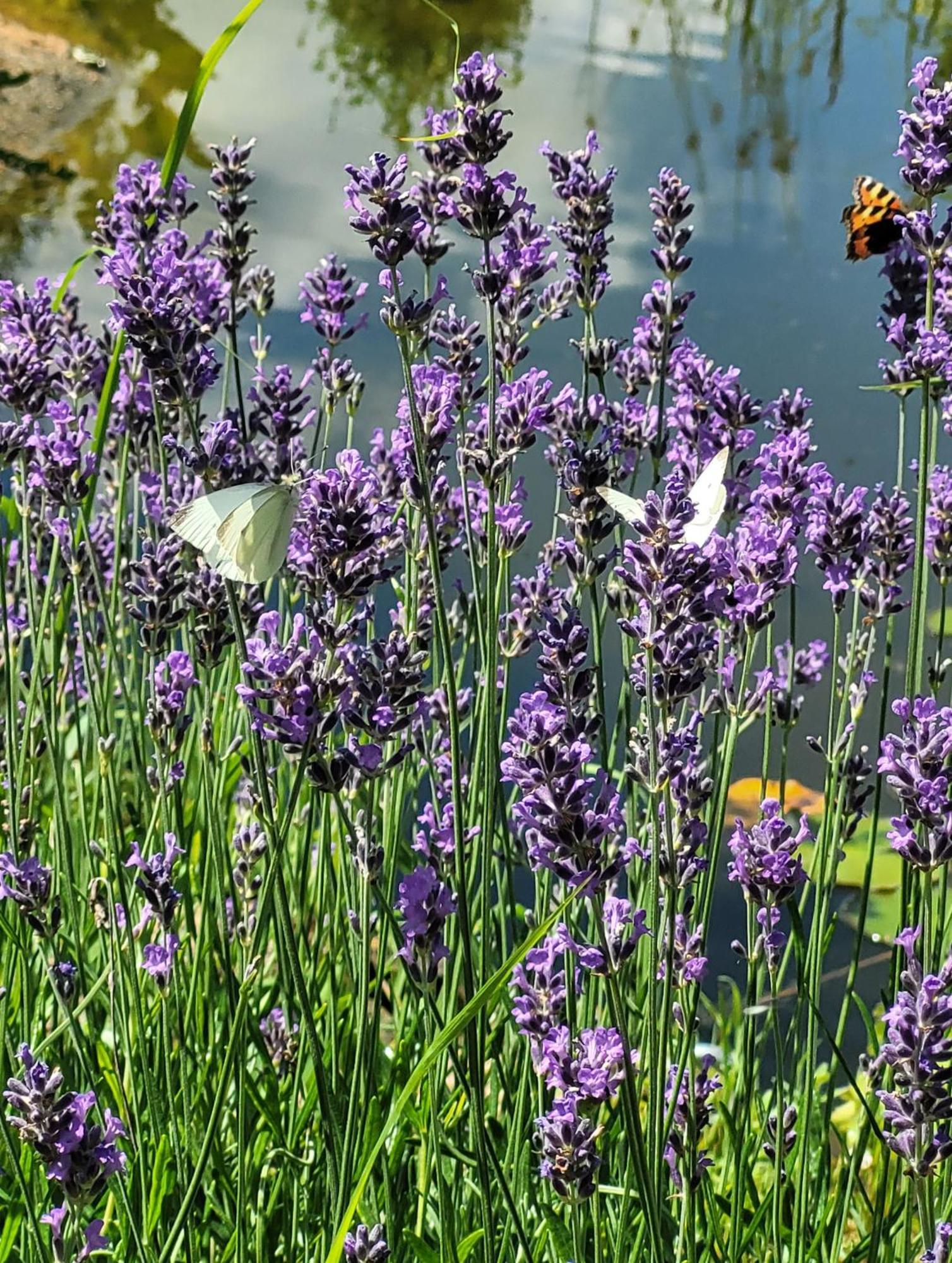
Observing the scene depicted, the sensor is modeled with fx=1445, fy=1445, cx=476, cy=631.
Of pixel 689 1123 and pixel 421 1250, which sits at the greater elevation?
pixel 689 1123

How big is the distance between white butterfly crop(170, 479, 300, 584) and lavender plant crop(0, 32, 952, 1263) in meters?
A: 0.04

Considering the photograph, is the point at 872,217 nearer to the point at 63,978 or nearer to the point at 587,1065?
the point at 587,1065

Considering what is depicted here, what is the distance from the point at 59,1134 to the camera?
137 cm

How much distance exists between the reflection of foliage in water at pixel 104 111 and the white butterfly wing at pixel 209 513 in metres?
5.63

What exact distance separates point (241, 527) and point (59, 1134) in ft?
1.98

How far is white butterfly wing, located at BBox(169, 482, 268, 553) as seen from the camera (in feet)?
4.61

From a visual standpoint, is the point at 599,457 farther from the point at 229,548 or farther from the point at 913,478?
the point at 913,478

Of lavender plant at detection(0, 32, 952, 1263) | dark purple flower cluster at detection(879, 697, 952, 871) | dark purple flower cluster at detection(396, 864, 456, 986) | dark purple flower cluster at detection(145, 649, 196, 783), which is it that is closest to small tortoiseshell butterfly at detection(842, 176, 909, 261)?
lavender plant at detection(0, 32, 952, 1263)

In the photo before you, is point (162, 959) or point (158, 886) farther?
point (162, 959)

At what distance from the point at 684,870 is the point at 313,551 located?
0.52m

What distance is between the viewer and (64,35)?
8.98 m

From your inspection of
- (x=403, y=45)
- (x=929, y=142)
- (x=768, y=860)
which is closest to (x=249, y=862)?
(x=768, y=860)

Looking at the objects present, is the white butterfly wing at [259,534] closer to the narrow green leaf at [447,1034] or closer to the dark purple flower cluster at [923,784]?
the narrow green leaf at [447,1034]

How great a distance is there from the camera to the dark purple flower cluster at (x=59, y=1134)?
1.34 m
